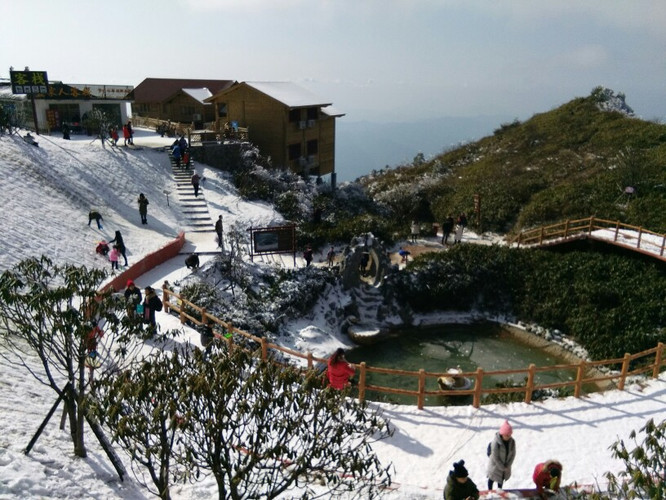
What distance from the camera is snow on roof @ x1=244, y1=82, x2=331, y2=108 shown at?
35.2 meters

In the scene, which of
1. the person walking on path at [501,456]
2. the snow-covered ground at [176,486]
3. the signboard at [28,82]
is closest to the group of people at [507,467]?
the person walking on path at [501,456]

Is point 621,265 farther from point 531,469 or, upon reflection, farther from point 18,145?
point 18,145

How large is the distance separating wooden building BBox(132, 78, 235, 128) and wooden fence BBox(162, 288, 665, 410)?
2793 centimetres

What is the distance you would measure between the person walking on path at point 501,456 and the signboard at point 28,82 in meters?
34.6

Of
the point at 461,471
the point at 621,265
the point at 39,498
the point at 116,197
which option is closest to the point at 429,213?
the point at 621,265

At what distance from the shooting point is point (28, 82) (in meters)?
31.8

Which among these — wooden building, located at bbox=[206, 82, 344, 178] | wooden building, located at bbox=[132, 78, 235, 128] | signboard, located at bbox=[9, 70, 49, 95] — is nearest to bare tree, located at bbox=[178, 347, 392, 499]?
wooden building, located at bbox=[206, 82, 344, 178]

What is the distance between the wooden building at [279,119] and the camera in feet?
117

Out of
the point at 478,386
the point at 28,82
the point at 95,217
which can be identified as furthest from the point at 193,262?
the point at 28,82

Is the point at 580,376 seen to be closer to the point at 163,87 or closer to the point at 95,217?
the point at 95,217

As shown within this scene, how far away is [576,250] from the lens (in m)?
25.9

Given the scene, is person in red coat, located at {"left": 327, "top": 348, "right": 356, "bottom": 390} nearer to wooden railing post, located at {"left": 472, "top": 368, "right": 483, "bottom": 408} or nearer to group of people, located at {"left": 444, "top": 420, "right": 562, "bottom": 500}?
group of people, located at {"left": 444, "top": 420, "right": 562, "bottom": 500}

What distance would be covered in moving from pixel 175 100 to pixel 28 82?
546 inches

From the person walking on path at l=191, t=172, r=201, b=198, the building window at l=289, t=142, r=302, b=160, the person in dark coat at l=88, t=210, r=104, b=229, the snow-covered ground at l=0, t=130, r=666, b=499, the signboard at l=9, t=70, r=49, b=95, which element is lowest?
the snow-covered ground at l=0, t=130, r=666, b=499
